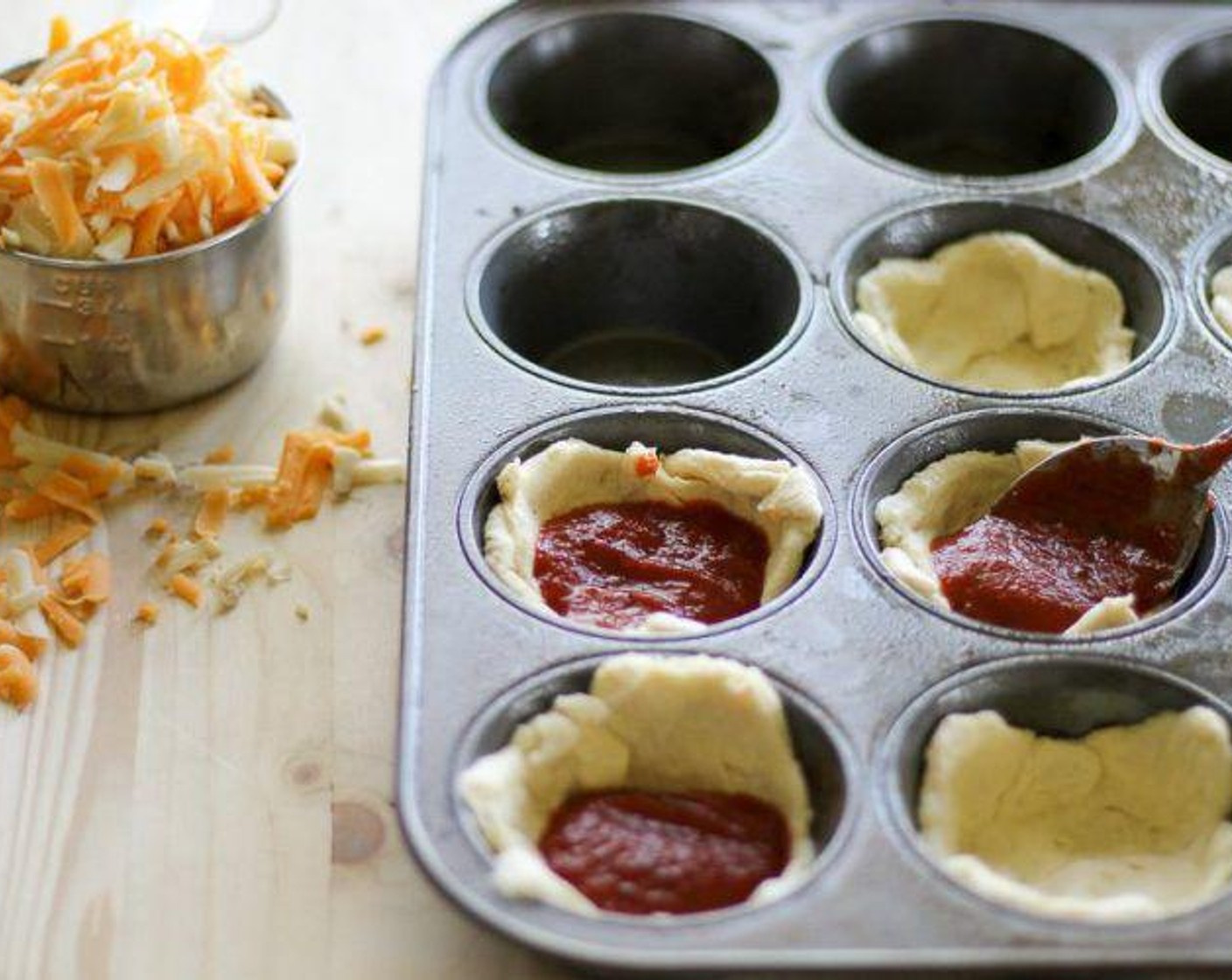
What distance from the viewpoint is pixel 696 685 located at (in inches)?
109

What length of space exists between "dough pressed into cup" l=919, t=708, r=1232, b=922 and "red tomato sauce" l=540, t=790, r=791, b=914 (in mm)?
244

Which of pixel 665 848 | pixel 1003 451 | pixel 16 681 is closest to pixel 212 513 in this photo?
pixel 16 681

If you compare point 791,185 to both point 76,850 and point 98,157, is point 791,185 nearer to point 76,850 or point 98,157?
point 98,157

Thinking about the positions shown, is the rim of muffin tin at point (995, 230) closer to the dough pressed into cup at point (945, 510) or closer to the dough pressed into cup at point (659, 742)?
the dough pressed into cup at point (945, 510)

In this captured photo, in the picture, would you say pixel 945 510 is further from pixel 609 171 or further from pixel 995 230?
pixel 609 171

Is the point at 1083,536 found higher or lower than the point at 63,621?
higher

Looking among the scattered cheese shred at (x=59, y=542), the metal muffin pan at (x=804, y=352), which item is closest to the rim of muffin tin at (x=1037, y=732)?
the metal muffin pan at (x=804, y=352)

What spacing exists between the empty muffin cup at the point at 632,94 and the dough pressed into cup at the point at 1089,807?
6.02 ft

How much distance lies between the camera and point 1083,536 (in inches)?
125

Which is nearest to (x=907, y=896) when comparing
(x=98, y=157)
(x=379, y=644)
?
(x=379, y=644)

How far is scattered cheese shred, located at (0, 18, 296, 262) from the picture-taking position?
3.39 meters

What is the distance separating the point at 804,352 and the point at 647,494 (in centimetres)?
41

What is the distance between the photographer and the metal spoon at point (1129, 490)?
10.1 ft

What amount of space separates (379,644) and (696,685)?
2.56 ft
